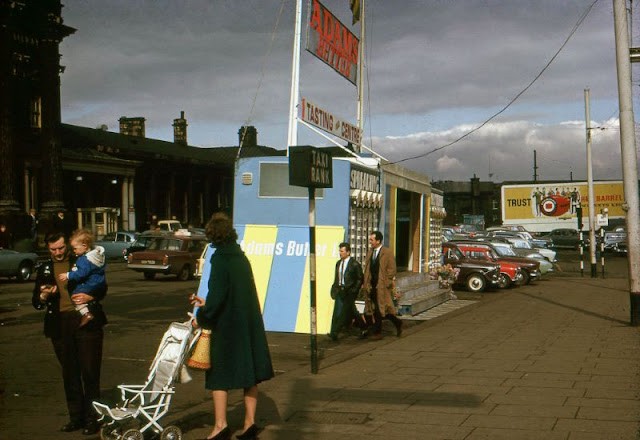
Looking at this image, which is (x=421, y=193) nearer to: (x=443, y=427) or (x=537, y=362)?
(x=537, y=362)

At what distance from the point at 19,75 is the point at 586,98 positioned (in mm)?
29051

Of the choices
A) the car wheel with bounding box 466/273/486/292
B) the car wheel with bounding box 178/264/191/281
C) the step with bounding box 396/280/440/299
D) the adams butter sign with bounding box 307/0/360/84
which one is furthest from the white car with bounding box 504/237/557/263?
the adams butter sign with bounding box 307/0/360/84

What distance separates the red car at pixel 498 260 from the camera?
2912 cm

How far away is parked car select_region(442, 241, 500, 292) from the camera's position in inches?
1095

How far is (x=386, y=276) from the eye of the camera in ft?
46.4

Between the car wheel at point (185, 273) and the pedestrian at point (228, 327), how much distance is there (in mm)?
24032

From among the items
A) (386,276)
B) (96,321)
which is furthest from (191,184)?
(96,321)

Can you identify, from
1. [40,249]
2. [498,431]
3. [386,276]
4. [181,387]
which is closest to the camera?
[498,431]

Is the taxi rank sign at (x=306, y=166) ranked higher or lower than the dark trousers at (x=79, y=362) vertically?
higher

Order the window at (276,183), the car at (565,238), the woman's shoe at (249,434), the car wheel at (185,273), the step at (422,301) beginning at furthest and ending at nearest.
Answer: the car at (565,238)
the car wheel at (185,273)
the step at (422,301)
the window at (276,183)
the woman's shoe at (249,434)

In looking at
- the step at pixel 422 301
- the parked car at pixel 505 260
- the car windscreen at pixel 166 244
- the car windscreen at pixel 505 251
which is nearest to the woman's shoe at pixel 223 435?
the step at pixel 422 301

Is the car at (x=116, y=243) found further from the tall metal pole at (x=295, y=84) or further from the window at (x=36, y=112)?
the tall metal pole at (x=295, y=84)

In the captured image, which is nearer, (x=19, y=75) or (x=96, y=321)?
(x=96, y=321)

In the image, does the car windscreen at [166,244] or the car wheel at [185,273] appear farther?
the car windscreen at [166,244]
